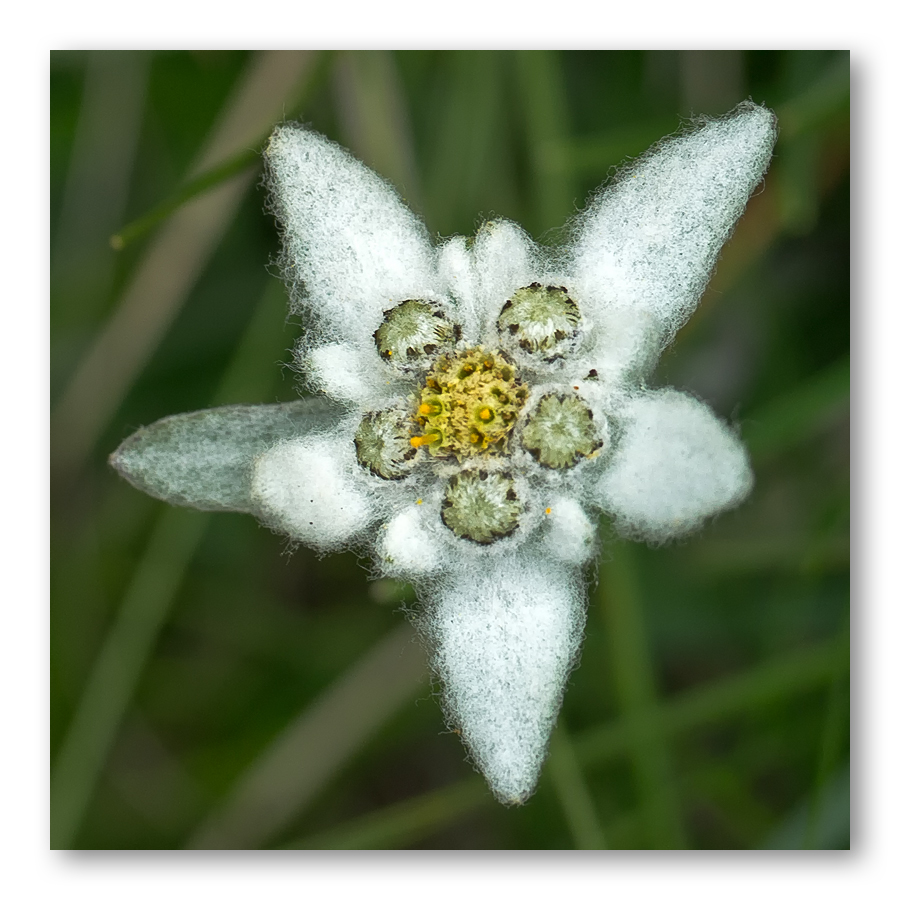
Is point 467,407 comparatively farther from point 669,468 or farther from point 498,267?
point 669,468

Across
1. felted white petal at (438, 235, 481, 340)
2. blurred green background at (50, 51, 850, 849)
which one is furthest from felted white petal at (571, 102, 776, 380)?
blurred green background at (50, 51, 850, 849)

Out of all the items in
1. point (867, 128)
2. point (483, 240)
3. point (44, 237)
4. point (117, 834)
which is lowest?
point (117, 834)

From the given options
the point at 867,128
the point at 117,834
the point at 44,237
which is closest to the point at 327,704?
the point at 117,834

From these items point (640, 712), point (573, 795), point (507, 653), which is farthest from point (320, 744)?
point (507, 653)

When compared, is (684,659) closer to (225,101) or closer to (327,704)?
(327,704)

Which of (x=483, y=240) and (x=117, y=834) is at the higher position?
(x=483, y=240)

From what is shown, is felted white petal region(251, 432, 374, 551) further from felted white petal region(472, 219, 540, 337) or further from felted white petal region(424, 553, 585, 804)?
felted white petal region(472, 219, 540, 337)

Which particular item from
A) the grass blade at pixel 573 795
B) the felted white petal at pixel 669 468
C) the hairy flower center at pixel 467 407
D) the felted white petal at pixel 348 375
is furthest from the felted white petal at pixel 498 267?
the grass blade at pixel 573 795
